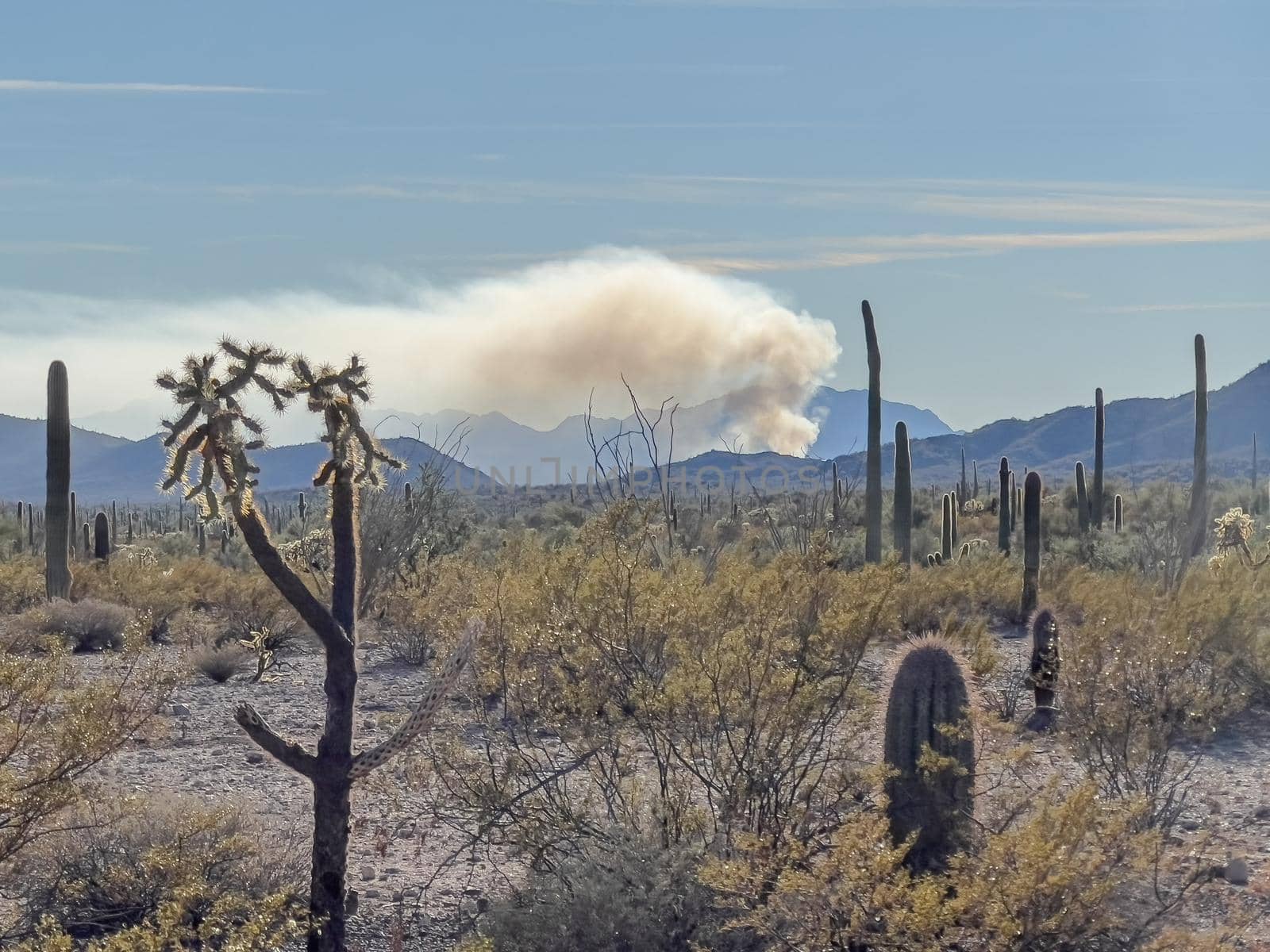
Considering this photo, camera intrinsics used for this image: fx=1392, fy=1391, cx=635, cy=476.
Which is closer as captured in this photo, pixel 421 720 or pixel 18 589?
pixel 421 720

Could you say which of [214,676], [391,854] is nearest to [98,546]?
[214,676]

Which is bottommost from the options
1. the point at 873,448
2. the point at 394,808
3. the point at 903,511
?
the point at 394,808

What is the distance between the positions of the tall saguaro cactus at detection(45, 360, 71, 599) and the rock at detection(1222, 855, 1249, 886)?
17.2 metres

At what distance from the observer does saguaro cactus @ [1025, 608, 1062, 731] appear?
12414 mm

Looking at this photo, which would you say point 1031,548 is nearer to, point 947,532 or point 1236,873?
point 947,532

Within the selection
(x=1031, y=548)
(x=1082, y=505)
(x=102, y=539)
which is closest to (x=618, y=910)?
(x=1031, y=548)

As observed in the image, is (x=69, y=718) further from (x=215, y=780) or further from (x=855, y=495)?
(x=855, y=495)

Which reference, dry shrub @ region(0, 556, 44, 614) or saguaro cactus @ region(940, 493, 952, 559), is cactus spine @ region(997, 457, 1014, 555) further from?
dry shrub @ region(0, 556, 44, 614)

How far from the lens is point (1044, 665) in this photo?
1241 centimetres

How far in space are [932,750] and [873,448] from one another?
16.5 m

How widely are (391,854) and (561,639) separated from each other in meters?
1.80

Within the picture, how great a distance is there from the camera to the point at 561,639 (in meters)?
8.56

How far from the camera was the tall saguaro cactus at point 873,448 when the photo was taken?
76.4 ft

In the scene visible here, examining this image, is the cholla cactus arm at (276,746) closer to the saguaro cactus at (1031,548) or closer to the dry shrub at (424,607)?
the dry shrub at (424,607)
